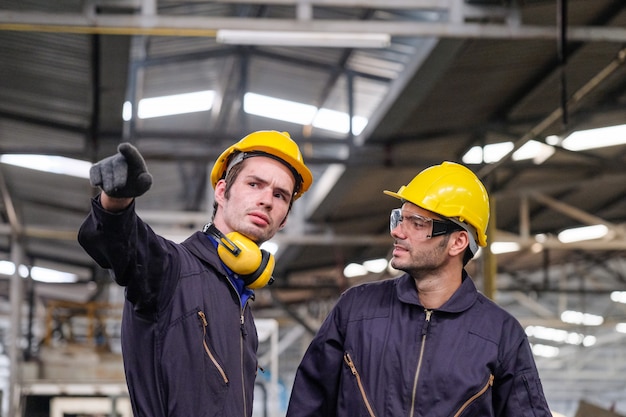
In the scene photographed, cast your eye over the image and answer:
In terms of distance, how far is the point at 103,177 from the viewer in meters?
2.52

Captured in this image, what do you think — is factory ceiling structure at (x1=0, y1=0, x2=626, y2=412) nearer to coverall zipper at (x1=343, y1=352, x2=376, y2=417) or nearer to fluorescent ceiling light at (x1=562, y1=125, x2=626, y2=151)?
fluorescent ceiling light at (x1=562, y1=125, x2=626, y2=151)

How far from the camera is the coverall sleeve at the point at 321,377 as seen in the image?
3785 mm

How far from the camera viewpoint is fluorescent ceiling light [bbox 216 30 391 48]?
26.7ft

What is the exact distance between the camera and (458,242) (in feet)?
12.8

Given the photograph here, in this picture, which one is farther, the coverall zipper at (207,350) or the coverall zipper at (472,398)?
the coverall zipper at (472,398)

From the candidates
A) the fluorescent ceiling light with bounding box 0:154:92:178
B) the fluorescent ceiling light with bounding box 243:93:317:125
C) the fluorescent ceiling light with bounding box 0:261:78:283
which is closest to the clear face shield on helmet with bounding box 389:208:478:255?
the fluorescent ceiling light with bounding box 243:93:317:125

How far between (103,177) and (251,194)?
83 centimetres

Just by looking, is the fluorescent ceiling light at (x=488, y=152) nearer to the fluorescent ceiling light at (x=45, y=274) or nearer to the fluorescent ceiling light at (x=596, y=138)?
the fluorescent ceiling light at (x=596, y=138)

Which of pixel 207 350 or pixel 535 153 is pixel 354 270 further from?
pixel 207 350

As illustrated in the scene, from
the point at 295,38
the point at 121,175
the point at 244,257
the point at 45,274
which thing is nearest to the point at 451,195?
the point at 244,257

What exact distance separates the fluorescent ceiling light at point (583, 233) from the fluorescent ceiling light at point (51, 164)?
10.1 meters

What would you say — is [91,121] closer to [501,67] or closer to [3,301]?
[501,67]

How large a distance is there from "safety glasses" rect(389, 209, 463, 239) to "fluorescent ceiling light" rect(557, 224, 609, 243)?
16.1 meters

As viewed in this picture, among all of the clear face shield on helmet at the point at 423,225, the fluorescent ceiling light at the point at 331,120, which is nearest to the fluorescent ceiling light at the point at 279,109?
the fluorescent ceiling light at the point at 331,120
